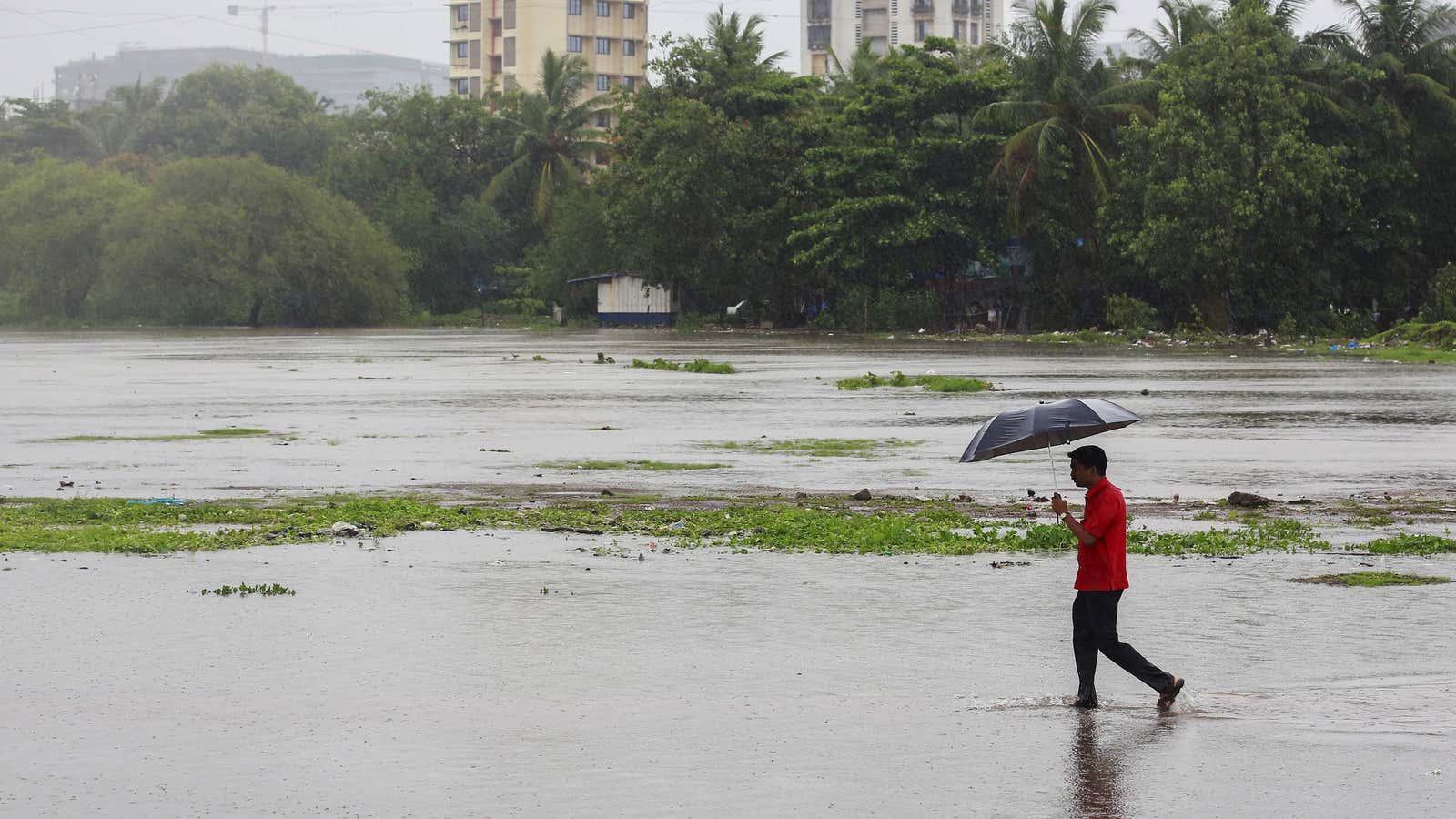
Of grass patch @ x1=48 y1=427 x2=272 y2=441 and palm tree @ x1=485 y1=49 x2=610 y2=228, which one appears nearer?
grass patch @ x1=48 y1=427 x2=272 y2=441

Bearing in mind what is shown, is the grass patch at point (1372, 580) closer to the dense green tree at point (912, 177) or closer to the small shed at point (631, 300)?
the dense green tree at point (912, 177)

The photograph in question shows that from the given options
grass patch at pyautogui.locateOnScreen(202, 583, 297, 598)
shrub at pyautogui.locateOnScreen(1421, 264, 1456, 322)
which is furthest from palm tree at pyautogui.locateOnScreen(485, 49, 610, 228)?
grass patch at pyautogui.locateOnScreen(202, 583, 297, 598)

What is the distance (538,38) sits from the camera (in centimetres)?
13300

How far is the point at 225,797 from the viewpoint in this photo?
20.7 ft

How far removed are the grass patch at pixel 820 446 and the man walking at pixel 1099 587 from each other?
11408mm

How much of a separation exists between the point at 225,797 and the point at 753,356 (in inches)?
1633

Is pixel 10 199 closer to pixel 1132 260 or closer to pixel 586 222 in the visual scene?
pixel 586 222

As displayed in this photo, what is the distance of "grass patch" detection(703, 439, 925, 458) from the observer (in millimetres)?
19781

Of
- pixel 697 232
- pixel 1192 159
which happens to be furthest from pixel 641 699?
pixel 697 232

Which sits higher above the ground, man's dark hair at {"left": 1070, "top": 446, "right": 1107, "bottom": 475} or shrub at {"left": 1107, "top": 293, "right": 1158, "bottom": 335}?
shrub at {"left": 1107, "top": 293, "right": 1158, "bottom": 335}

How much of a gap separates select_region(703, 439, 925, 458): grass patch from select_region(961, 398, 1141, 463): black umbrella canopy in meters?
11.1

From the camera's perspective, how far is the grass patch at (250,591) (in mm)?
10594

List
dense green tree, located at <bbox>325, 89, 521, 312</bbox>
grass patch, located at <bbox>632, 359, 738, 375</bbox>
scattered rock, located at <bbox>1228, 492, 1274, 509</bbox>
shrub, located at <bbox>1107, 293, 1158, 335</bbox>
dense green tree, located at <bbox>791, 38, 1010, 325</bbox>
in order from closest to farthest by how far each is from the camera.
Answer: scattered rock, located at <bbox>1228, 492, 1274, 509</bbox>, grass patch, located at <bbox>632, 359, 738, 375</bbox>, shrub, located at <bbox>1107, 293, 1158, 335</bbox>, dense green tree, located at <bbox>791, 38, 1010, 325</bbox>, dense green tree, located at <bbox>325, 89, 521, 312</bbox>

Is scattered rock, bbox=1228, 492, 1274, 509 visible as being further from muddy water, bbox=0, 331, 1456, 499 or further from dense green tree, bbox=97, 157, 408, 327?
dense green tree, bbox=97, 157, 408, 327
